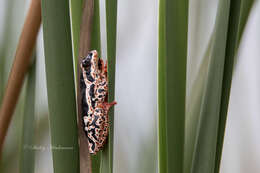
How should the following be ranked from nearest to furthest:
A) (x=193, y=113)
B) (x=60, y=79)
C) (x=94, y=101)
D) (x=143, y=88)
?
1. (x=60, y=79)
2. (x=94, y=101)
3. (x=193, y=113)
4. (x=143, y=88)

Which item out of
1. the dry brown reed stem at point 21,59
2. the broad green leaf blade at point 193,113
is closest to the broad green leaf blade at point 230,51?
the broad green leaf blade at point 193,113

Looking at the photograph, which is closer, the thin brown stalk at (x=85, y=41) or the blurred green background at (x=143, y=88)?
the thin brown stalk at (x=85, y=41)

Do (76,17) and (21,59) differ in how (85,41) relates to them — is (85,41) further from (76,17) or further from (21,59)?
(21,59)

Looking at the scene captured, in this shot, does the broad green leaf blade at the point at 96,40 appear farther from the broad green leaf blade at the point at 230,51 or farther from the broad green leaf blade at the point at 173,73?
the broad green leaf blade at the point at 230,51

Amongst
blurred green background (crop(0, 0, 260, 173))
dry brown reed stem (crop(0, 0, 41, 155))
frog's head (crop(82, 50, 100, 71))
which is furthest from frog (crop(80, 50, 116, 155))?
blurred green background (crop(0, 0, 260, 173))

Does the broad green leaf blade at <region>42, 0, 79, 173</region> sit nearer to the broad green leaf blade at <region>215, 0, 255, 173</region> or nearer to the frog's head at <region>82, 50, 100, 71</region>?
the frog's head at <region>82, 50, 100, 71</region>

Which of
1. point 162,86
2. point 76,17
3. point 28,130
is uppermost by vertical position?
point 76,17

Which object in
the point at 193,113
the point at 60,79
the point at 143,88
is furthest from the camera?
the point at 143,88

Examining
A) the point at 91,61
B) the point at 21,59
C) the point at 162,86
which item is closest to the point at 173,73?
the point at 162,86
